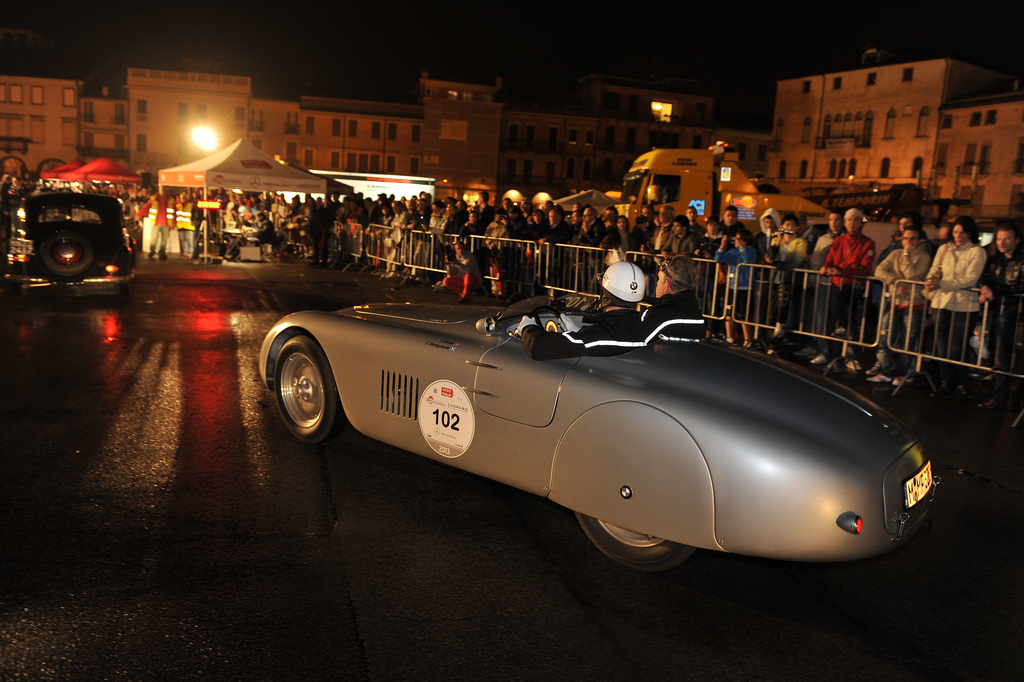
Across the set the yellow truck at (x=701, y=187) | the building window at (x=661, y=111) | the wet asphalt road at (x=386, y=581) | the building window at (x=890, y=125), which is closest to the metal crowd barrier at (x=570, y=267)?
the yellow truck at (x=701, y=187)

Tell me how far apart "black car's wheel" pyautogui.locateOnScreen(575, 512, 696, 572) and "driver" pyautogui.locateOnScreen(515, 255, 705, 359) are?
85 cm

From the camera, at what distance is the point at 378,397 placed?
16.3 feet

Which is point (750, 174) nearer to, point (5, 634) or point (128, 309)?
point (128, 309)

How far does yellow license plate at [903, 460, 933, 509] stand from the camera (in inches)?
140

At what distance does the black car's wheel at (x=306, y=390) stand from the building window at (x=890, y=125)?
73566mm

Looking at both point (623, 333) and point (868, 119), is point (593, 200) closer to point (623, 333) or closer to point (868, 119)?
point (623, 333)

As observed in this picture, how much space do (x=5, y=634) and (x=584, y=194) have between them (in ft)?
85.6

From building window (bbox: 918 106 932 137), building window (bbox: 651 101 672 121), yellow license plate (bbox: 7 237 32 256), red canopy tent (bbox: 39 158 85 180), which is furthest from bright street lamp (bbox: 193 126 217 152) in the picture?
building window (bbox: 651 101 672 121)

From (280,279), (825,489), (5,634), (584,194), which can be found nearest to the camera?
(5,634)

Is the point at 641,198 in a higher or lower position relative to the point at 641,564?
higher

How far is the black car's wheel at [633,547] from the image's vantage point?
381 centimetres

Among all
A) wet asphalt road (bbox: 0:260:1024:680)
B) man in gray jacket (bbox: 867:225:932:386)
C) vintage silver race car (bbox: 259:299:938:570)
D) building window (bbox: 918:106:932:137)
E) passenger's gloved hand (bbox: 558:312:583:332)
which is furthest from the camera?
building window (bbox: 918:106:932:137)

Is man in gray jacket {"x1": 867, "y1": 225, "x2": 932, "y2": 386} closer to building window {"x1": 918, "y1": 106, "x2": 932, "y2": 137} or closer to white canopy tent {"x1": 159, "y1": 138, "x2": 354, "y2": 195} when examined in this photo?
white canopy tent {"x1": 159, "y1": 138, "x2": 354, "y2": 195}

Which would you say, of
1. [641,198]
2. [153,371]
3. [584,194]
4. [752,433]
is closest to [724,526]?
[752,433]
